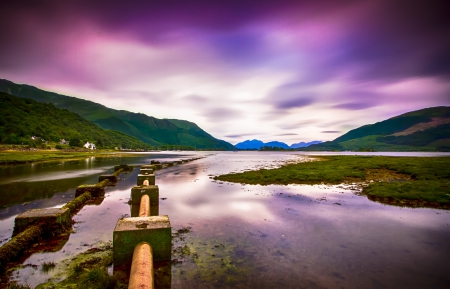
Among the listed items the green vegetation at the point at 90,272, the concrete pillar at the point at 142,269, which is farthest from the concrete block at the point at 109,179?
the concrete pillar at the point at 142,269

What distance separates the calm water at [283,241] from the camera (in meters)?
7.02

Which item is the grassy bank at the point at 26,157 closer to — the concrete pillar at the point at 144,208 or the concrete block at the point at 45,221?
the concrete block at the point at 45,221

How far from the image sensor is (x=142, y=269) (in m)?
4.53

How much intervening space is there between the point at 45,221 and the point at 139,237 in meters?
5.93

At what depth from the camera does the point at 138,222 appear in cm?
602

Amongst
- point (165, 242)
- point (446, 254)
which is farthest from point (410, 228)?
point (165, 242)

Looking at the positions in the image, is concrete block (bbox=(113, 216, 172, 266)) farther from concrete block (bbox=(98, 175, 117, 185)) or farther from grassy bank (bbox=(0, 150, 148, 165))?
grassy bank (bbox=(0, 150, 148, 165))

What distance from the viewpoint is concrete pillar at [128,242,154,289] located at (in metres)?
4.10

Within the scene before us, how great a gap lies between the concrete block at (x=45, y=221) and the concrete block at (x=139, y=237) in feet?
16.8

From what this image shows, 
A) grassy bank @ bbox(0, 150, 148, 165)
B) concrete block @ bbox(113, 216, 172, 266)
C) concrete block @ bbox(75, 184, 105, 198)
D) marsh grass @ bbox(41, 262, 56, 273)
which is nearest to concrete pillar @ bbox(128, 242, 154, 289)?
concrete block @ bbox(113, 216, 172, 266)

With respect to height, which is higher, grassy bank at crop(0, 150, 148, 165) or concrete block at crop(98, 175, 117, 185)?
grassy bank at crop(0, 150, 148, 165)

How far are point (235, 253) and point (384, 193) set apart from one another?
19238 mm

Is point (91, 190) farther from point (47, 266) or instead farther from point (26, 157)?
point (26, 157)

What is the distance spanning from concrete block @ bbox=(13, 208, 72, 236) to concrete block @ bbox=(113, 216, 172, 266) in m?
5.13
